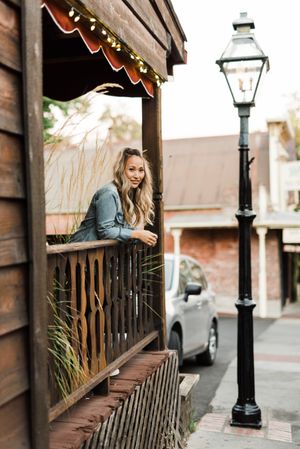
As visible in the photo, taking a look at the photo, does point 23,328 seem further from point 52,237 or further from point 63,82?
point 63,82

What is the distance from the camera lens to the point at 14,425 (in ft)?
8.38

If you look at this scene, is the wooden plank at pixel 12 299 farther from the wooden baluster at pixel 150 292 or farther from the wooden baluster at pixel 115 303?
the wooden baluster at pixel 150 292

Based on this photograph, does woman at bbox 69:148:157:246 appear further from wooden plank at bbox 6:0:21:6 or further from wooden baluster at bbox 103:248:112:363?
wooden plank at bbox 6:0:21:6

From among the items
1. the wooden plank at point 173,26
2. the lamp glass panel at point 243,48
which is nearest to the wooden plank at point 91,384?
the wooden plank at point 173,26

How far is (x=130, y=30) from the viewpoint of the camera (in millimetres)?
4043

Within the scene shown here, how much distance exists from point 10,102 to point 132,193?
6.78 ft

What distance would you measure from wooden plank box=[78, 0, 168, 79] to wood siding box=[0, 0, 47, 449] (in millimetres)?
667

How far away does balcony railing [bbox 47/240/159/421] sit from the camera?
123 inches

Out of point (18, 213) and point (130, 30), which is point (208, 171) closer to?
point (130, 30)

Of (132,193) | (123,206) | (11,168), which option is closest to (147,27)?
(132,193)

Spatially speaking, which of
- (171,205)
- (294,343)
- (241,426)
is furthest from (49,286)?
(171,205)

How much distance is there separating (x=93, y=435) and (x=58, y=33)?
2450 millimetres

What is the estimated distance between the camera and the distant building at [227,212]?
20.1m

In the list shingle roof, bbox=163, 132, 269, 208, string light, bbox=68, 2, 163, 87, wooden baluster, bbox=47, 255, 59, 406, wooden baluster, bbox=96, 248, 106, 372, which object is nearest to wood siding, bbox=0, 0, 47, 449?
wooden baluster, bbox=47, 255, 59, 406
